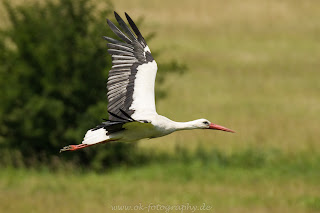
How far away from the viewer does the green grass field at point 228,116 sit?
46.2ft

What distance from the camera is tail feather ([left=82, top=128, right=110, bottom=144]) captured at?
8.48m

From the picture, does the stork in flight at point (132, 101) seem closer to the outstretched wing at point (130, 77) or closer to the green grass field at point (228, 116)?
the outstretched wing at point (130, 77)

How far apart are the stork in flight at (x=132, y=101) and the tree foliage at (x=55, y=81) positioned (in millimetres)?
6995

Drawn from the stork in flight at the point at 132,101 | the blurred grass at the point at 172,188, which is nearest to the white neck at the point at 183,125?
the stork in flight at the point at 132,101

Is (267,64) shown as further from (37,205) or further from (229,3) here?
(37,205)

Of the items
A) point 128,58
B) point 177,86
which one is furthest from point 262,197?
point 177,86

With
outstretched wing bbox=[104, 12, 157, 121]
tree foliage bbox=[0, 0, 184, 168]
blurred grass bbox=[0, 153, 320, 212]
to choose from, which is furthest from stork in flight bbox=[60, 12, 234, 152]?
tree foliage bbox=[0, 0, 184, 168]

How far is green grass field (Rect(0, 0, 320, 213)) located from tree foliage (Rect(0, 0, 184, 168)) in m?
0.93

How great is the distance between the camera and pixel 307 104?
28922 millimetres

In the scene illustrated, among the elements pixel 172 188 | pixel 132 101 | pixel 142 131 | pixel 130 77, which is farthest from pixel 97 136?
pixel 172 188

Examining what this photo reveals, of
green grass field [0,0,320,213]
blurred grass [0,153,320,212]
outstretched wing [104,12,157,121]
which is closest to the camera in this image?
outstretched wing [104,12,157,121]

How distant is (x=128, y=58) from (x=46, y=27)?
8.31 metres

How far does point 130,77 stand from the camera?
9516mm

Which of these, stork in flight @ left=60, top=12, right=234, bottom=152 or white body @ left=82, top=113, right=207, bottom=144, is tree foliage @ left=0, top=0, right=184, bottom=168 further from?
white body @ left=82, top=113, right=207, bottom=144
